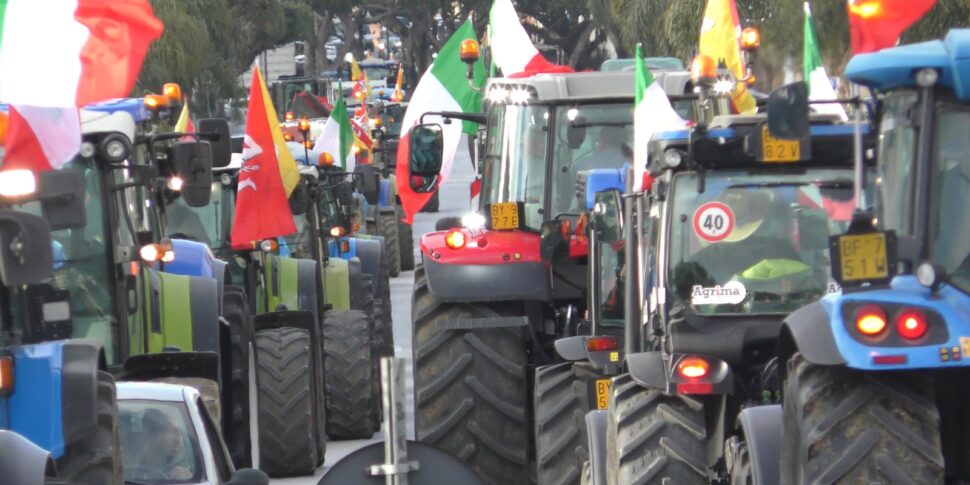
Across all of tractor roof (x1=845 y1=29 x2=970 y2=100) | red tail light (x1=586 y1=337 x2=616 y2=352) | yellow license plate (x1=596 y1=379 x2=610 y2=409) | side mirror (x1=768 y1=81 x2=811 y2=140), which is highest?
tractor roof (x1=845 y1=29 x2=970 y2=100)

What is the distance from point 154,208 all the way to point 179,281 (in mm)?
574

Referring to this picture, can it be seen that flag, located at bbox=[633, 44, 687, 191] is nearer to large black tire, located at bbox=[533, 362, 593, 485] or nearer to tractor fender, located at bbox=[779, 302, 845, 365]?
large black tire, located at bbox=[533, 362, 593, 485]

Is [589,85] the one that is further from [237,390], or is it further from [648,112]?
[237,390]

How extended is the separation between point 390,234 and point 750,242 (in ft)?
76.2

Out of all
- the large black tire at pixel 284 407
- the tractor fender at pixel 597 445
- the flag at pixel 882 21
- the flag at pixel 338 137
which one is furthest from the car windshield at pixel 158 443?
the flag at pixel 338 137

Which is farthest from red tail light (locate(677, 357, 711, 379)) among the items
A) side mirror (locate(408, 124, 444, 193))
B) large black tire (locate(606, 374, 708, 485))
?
side mirror (locate(408, 124, 444, 193))

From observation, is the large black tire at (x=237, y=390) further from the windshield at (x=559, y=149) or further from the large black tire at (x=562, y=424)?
the large black tire at (x=562, y=424)

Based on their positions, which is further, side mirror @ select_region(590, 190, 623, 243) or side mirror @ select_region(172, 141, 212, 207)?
side mirror @ select_region(172, 141, 212, 207)

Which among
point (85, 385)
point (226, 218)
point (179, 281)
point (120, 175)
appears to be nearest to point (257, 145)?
point (226, 218)

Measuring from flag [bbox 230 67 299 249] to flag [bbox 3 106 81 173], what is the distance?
679 cm

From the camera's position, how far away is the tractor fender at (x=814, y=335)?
569 cm

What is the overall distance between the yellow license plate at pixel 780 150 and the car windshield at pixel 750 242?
10cm

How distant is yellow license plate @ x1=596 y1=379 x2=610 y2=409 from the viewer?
9.74 m

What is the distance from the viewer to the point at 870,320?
5.57 meters
